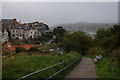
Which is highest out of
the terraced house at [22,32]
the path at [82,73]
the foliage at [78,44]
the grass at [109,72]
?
the terraced house at [22,32]

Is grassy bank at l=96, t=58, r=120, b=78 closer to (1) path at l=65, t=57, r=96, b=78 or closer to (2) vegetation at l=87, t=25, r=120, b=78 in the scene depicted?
(2) vegetation at l=87, t=25, r=120, b=78

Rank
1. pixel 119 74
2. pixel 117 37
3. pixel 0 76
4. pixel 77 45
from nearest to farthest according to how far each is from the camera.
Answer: pixel 0 76
pixel 119 74
pixel 117 37
pixel 77 45

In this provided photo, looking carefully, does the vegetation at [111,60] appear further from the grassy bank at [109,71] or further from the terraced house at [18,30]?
the terraced house at [18,30]

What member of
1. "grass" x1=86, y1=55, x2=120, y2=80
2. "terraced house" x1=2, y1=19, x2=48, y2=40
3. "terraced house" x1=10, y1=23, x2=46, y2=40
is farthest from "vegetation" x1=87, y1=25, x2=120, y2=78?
"terraced house" x1=10, y1=23, x2=46, y2=40

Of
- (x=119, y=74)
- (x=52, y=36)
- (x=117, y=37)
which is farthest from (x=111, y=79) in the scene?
(x=52, y=36)

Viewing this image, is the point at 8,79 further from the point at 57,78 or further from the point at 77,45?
the point at 77,45

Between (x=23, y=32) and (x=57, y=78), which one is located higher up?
(x=23, y=32)

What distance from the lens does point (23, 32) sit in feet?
201

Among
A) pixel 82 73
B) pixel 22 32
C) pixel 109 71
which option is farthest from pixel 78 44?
pixel 22 32

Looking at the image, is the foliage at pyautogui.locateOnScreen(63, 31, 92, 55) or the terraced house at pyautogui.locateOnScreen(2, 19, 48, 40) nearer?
the foliage at pyautogui.locateOnScreen(63, 31, 92, 55)

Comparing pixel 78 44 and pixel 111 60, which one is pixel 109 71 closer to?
pixel 111 60

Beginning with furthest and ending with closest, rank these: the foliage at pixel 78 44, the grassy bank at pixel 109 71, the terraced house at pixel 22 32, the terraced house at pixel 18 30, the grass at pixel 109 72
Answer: the terraced house at pixel 22 32 < the terraced house at pixel 18 30 < the foliage at pixel 78 44 < the grassy bank at pixel 109 71 < the grass at pixel 109 72

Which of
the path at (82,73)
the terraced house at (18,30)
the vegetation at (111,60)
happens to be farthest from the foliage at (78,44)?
the path at (82,73)

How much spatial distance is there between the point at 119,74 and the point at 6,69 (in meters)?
6.24
